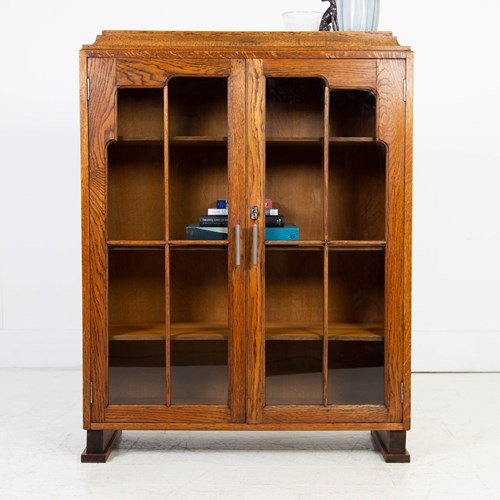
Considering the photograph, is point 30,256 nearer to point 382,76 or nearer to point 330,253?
point 330,253

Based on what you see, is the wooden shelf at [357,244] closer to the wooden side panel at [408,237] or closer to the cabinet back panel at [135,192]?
the wooden side panel at [408,237]

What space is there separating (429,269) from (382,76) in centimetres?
172

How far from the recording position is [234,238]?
2.52m

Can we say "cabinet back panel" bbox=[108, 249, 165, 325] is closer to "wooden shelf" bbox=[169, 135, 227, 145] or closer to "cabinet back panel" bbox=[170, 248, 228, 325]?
"cabinet back panel" bbox=[170, 248, 228, 325]

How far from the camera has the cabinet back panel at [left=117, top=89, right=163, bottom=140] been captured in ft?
8.20

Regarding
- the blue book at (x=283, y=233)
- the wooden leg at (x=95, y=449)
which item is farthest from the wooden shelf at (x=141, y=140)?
the wooden leg at (x=95, y=449)

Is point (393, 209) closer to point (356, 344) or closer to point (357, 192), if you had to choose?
point (357, 192)

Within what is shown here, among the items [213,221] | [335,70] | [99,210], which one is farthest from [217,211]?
[335,70]

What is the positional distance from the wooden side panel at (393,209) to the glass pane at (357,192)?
3cm

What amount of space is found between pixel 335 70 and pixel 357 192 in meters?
0.42

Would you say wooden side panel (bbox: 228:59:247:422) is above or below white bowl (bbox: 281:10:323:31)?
below

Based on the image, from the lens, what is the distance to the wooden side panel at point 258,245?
249 centimetres

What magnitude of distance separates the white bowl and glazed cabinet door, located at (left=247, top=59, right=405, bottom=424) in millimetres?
340

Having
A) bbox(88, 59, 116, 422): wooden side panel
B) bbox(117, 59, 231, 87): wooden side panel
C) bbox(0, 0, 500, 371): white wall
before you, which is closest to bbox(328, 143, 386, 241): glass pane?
bbox(117, 59, 231, 87): wooden side panel
